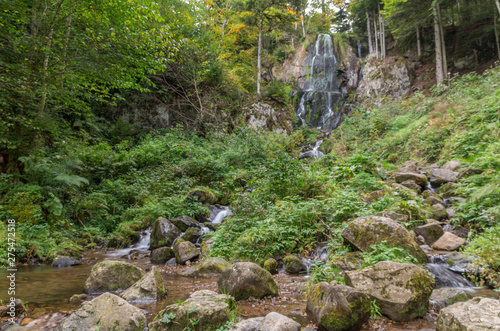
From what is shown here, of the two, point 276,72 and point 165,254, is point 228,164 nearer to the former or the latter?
point 165,254

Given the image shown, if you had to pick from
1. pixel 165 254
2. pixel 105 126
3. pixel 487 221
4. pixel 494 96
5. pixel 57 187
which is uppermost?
pixel 105 126

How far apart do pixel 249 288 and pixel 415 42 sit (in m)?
29.6

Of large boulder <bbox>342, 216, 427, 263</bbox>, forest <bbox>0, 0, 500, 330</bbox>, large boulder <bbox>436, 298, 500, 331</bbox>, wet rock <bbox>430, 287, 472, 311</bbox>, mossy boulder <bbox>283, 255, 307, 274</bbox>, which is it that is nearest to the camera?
large boulder <bbox>436, 298, 500, 331</bbox>

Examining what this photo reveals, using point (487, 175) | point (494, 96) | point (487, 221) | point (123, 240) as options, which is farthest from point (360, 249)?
point (494, 96)

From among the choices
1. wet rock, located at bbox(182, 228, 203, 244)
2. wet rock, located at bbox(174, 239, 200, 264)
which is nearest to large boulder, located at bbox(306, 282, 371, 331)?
wet rock, located at bbox(174, 239, 200, 264)

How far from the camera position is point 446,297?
350cm

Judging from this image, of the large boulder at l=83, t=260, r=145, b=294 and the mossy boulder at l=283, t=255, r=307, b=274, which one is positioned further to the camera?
the mossy boulder at l=283, t=255, r=307, b=274

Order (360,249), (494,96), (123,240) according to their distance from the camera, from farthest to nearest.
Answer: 1. (494,96)
2. (123,240)
3. (360,249)

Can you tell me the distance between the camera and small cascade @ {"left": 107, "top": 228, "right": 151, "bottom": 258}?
299 inches

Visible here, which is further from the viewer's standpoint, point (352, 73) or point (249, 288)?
point (352, 73)

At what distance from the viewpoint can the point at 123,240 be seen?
26.9 ft

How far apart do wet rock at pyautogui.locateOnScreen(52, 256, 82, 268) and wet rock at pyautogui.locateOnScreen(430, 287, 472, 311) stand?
740cm

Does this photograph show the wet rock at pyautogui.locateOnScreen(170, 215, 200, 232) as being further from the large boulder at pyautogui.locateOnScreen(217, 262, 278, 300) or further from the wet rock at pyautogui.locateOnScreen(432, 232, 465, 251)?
the wet rock at pyautogui.locateOnScreen(432, 232, 465, 251)

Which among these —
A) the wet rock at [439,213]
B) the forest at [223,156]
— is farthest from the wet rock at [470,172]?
the wet rock at [439,213]
